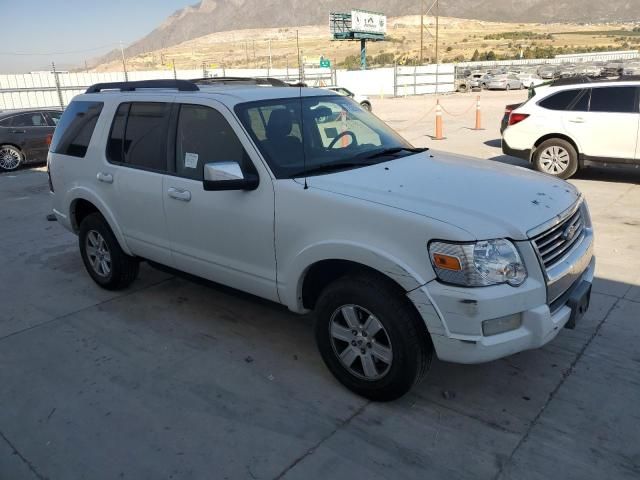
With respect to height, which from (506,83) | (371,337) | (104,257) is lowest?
(506,83)

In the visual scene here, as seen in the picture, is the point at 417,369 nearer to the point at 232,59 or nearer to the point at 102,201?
the point at 102,201

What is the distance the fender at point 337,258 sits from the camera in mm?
2846

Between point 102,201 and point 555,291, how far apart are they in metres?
3.69

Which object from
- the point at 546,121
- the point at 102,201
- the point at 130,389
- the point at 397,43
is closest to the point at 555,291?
the point at 130,389

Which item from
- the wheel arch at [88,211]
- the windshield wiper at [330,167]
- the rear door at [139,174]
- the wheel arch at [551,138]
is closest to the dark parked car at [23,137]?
the wheel arch at [88,211]

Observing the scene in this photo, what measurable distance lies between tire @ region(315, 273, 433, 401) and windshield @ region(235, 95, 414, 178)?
86cm

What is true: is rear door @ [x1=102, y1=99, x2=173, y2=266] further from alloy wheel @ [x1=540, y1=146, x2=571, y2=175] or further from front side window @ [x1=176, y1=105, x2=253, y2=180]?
alloy wheel @ [x1=540, y1=146, x2=571, y2=175]

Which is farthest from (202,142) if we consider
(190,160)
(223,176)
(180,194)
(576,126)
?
(576,126)

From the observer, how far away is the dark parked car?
42.3 ft

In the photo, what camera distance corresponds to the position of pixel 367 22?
51.4 meters

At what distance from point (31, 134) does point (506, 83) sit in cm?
3166

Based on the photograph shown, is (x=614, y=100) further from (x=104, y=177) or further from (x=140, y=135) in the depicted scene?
(x=104, y=177)

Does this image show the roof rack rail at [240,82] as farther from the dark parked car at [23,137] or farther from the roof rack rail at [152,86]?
the dark parked car at [23,137]

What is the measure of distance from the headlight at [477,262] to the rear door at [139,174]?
2325 mm
